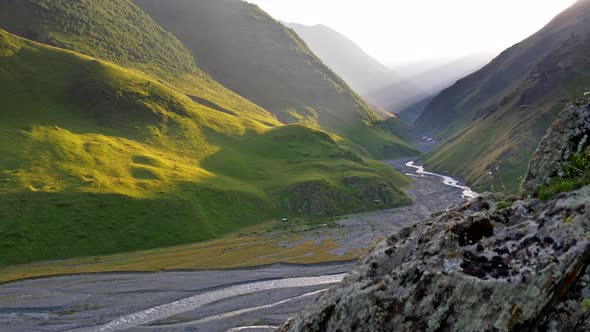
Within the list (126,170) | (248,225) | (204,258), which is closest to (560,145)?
(204,258)

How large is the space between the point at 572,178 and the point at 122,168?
13200cm

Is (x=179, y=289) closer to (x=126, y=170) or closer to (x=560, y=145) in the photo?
(x=560, y=145)

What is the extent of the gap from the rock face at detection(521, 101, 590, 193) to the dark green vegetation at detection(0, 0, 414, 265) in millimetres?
92995

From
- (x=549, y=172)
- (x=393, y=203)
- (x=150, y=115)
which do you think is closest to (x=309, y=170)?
(x=393, y=203)

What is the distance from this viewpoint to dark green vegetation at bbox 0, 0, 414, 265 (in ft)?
317

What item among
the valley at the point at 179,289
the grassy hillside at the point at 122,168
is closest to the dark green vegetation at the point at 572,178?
the valley at the point at 179,289

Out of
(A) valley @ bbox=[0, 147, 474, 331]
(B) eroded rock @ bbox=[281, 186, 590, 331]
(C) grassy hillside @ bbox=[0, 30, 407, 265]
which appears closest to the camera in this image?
(B) eroded rock @ bbox=[281, 186, 590, 331]

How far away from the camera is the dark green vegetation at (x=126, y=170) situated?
317ft

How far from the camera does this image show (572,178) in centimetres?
1247

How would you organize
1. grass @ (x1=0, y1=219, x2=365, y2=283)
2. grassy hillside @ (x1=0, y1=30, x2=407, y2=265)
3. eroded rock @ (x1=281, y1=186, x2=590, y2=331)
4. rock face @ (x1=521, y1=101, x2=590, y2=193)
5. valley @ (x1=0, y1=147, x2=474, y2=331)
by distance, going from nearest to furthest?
eroded rock @ (x1=281, y1=186, x2=590, y2=331) < rock face @ (x1=521, y1=101, x2=590, y2=193) < valley @ (x1=0, y1=147, x2=474, y2=331) < grass @ (x1=0, y1=219, x2=365, y2=283) < grassy hillside @ (x1=0, y1=30, x2=407, y2=265)

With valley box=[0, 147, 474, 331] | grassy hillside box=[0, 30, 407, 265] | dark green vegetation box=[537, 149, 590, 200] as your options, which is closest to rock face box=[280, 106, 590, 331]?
dark green vegetation box=[537, 149, 590, 200]

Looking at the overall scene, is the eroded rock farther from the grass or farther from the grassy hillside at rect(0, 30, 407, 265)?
the grassy hillside at rect(0, 30, 407, 265)

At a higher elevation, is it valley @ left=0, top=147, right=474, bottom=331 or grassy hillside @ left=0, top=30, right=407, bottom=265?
grassy hillside @ left=0, top=30, right=407, bottom=265

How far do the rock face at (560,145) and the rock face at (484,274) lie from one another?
0.05 metres
